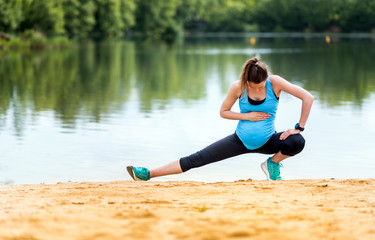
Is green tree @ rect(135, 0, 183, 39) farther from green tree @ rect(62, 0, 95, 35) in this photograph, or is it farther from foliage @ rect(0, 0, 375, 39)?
green tree @ rect(62, 0, 95, 35)

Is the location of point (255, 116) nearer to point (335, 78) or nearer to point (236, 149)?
point (236, 149)

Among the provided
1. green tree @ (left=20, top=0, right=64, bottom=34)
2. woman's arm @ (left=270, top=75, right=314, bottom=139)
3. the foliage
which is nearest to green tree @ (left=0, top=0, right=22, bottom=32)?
the foliage

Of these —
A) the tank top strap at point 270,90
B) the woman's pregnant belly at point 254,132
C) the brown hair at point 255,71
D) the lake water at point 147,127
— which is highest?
the brown hair at point 255,71

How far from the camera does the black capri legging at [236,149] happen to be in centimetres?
635

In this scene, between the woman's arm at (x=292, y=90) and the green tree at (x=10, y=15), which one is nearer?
the woman's arm at (x=292, y=90)

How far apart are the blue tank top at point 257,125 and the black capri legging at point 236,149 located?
8 centimetres

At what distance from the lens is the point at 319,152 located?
30.5 ft

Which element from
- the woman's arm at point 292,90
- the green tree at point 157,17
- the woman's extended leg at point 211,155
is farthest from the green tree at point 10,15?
the woman's arm at point 292,90

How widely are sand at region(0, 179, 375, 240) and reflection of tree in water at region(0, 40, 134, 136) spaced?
5.37m

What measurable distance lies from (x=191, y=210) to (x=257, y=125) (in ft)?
5.90

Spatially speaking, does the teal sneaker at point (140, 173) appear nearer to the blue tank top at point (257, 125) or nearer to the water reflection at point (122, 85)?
the blue tank top at point (257, 125)

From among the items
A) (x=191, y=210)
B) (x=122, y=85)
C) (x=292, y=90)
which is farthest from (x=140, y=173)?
(x=122, y=85)

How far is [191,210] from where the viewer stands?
4.72m

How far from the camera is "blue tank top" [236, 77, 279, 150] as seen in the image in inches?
242
